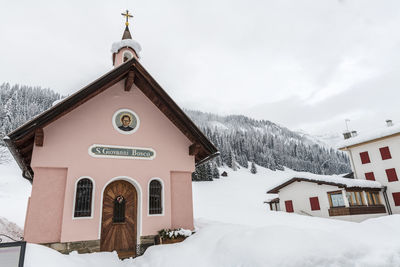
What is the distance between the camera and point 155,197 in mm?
10188

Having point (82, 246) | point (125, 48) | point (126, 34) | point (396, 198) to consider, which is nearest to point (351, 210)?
point (396, 198)

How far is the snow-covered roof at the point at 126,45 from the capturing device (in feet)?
43.7

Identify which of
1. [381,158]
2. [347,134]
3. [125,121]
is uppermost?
[347,134]

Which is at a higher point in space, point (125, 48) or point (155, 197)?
point (125, 48)

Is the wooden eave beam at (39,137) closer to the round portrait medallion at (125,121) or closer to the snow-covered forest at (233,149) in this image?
the round portrait medallion at (125,121)

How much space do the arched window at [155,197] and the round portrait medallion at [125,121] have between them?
7.63ft

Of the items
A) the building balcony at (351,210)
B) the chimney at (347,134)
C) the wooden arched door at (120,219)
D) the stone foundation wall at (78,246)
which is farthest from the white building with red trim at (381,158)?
the stone foundation wall at (78,246)

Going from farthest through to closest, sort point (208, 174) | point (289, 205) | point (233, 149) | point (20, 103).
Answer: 1. point (233, 149)
2. point (20, 103)
3. point (208, 174)
4. point (289, 205)

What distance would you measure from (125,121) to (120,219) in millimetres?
3788

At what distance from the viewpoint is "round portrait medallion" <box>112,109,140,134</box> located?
10062mm

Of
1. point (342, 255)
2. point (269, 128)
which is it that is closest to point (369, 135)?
point (342, 255)

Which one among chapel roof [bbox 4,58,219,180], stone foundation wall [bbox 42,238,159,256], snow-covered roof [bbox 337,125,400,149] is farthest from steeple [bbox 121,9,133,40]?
snow-covered roof [bbox 337,125,400,149]

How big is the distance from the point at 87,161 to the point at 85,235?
2.52 meters

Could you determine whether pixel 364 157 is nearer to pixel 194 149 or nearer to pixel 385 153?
pixel 385 153
